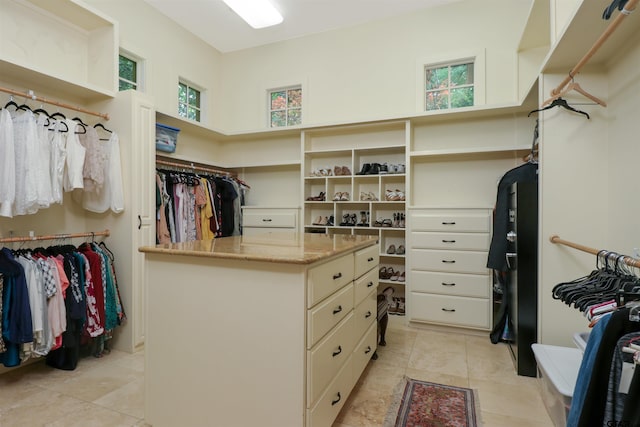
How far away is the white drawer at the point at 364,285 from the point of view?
78.7 inches

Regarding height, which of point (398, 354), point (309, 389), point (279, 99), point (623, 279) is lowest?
point (398, 354)

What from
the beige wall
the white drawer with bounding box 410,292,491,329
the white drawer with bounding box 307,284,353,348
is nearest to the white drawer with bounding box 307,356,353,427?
the white drawer with bounding box 307,284,353,348

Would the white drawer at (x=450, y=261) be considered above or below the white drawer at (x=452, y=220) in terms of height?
below

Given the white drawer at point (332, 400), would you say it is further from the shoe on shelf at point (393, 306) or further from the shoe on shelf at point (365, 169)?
the shoe on shelf at point (365, 169)

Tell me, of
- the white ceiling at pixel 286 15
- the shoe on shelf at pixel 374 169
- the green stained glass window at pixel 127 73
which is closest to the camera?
the green stained glass window at pixel 127 73

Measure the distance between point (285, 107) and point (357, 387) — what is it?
11.7ft

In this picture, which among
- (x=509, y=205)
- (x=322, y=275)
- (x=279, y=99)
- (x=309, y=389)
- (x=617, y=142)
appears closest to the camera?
(x=309, y=389)

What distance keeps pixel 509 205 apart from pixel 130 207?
3083mm

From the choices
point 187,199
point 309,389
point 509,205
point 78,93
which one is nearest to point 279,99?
point 187,199

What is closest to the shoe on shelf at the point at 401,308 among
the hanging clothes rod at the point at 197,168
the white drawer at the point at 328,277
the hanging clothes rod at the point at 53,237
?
the white drawer at the point at 328,277

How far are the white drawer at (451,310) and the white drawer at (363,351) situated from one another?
102 centimetres

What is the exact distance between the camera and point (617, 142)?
184cm

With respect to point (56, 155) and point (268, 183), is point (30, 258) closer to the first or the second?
point (56, 155)

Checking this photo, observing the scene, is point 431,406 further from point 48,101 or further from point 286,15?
point 286,15
